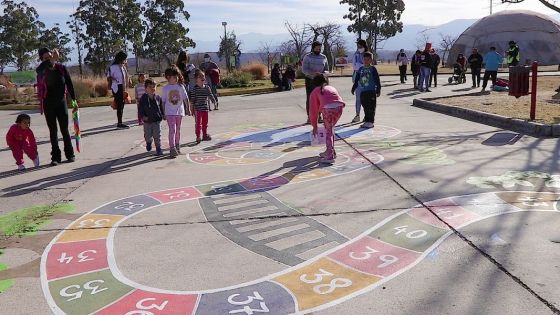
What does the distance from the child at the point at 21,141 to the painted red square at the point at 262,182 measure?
3.85 metres

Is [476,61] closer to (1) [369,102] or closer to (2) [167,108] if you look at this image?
(1) [369,102]

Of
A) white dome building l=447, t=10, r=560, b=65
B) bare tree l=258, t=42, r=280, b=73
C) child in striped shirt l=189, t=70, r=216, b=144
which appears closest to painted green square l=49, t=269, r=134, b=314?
child in striped shirt l=189, t=70, r=216, b=144

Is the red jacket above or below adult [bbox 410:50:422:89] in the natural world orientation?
below

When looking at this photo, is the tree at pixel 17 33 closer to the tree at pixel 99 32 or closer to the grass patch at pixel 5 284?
the tree at pixel 99 32

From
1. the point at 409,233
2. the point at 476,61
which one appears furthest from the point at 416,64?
the point at 409,233

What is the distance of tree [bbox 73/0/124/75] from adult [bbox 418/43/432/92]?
3036 cm

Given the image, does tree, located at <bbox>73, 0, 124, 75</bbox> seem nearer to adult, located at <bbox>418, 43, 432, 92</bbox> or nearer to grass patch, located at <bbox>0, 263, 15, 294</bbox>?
adult, located at <bbox>418, 43, 432, 92</bbox>

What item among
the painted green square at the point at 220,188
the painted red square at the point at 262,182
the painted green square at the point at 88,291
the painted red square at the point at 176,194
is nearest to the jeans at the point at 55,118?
the painted red square at the point at 176,194

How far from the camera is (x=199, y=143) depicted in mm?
9727

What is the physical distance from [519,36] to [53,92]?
47.6 m

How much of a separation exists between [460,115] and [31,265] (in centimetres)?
1039

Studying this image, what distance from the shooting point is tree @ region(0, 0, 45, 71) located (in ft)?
138

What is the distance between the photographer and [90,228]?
16.2 feet

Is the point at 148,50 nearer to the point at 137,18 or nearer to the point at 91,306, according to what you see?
the point at 137,18
